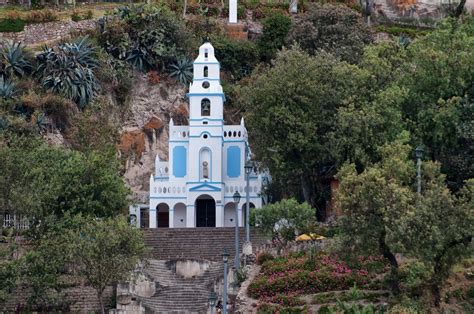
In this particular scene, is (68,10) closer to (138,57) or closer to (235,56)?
(138,57)

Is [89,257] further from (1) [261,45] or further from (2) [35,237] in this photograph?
(1) [261,45]

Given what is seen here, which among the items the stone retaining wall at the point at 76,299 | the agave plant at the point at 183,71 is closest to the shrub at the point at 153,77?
the agave plant at the point at 183,71

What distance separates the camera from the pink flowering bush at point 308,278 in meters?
53.9

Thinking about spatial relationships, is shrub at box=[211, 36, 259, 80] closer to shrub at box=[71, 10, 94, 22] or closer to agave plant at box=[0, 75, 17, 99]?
shrub at box=[71, 10, 94, 22]

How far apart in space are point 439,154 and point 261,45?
22.3 meters

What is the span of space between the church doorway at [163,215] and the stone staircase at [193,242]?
7.30 m

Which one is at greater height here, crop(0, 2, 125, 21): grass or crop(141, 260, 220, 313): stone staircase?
crop(0, 2, 125, 21): grass

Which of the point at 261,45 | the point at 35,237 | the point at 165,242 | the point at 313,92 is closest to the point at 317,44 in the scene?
the point at 261,45

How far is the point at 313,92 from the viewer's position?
66188 mm

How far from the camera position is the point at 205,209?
72.5m

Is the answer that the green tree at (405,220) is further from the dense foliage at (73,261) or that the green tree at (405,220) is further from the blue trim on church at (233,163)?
the blue trim on church at (233,163)

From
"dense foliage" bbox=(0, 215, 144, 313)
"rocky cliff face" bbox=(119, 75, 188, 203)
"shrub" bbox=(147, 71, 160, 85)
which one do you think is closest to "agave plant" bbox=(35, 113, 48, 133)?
"rocky cliff face" bbox=(119, 75, 188, 203)

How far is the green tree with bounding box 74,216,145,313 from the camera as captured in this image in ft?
181

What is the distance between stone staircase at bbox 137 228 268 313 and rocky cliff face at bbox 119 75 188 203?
10.3m
